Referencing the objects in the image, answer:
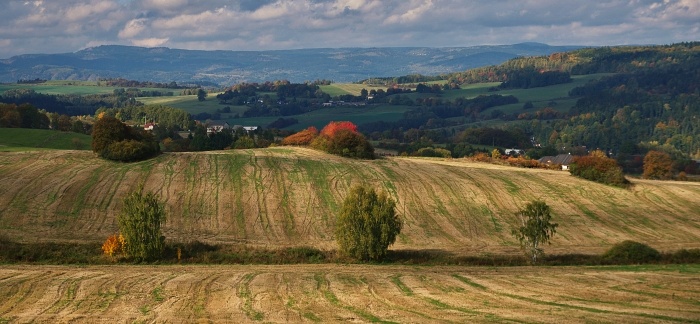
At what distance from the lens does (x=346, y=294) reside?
42.7m

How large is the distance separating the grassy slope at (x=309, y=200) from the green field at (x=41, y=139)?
1713cm

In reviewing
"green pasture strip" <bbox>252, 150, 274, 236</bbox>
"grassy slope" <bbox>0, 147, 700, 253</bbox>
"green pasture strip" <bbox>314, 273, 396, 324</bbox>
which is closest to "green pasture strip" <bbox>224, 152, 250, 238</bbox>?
"grassy slope" <bbox>0, 147, 700, 253</bbox>

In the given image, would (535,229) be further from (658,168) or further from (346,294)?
(658,168)

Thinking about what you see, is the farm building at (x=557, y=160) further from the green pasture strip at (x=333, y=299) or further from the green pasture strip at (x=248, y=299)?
the green pasture strip at (x=248, y=299)

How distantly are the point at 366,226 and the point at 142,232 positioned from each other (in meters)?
15.7

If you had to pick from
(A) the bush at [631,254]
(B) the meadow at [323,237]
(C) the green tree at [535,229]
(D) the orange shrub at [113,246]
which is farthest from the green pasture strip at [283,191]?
(A) the bush at [631,254]

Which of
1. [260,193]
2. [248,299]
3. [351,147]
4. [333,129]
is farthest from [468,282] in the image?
[333,129]

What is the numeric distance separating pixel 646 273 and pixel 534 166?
72.1 m

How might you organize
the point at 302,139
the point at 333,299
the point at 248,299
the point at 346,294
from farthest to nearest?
the point at 302,139, the point at 346,294, the point at 333,299, the point at 248,299

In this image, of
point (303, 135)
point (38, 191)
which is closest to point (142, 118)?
point (303, 135)

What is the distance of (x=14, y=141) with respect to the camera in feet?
358

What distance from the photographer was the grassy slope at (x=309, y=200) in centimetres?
6788

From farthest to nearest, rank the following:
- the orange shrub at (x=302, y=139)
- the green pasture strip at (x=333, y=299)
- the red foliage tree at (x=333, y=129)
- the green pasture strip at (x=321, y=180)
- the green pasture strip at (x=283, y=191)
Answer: the orange shrub at (x=302, y=139) → the red foliage tree at (x=333, y=129) → the green pasture strip at (x=321, y=180) → the green pasture strip at (x=283, y=191) → the green pasture strip at (x=333, y=299)

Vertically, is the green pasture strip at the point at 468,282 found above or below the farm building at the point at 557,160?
above
